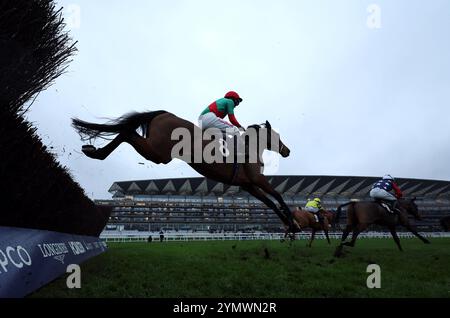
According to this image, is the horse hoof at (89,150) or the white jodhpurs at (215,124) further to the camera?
the white jodhpurs at (215,124)

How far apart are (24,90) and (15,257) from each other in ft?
8.32

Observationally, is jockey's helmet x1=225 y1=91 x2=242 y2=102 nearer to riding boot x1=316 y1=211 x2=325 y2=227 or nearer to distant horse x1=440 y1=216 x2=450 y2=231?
riding boot x1=316 y1=211 x2=325 y2=227

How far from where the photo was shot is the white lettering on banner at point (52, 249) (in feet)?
15.8

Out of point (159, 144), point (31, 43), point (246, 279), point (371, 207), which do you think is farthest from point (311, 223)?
point (31, 43)

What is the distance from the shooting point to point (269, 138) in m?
5.31

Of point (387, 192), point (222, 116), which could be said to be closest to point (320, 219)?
point (387, 192)

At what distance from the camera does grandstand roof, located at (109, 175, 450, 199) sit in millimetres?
79375

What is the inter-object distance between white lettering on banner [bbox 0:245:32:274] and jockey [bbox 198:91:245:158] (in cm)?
294

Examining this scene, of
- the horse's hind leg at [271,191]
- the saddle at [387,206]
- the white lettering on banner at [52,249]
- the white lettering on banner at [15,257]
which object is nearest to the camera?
the white lettering on banner at [15,257]

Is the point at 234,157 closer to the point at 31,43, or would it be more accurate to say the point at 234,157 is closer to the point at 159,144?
the point at 159,144

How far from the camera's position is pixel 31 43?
4.70 metres

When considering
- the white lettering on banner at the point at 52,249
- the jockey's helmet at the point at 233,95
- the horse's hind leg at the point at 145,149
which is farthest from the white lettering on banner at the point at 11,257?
the jockey's helmet at the point at 233,95

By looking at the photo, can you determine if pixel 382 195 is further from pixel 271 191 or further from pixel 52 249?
pixel 52 249

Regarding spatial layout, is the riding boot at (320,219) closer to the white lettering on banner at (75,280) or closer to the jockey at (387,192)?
the jockey at (387,192)
